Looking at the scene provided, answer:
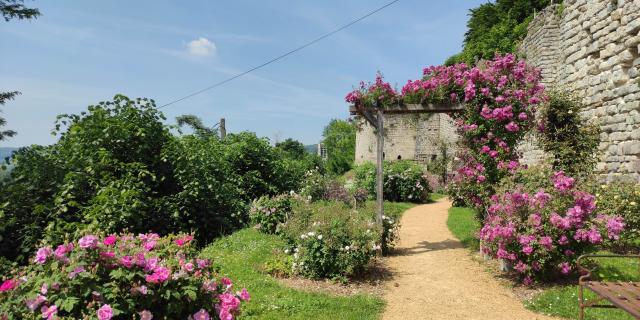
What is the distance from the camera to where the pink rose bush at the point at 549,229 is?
15.3ft

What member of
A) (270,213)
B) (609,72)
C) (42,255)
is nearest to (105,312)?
(42,255)

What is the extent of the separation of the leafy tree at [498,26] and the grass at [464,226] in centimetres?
901

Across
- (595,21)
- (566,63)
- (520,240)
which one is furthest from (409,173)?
(520,240)

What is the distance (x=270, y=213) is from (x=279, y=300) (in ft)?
12.8

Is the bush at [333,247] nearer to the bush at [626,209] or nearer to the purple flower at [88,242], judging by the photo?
the bush at [626,209]

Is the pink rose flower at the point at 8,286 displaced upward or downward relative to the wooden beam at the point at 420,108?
downward

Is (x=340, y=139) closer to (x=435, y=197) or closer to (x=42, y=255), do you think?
(x=435, y=197)

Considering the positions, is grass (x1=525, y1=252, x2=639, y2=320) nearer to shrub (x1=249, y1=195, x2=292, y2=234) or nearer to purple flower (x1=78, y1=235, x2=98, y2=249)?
purple flower (x1=78, y1=235, x2=98, y2=249)

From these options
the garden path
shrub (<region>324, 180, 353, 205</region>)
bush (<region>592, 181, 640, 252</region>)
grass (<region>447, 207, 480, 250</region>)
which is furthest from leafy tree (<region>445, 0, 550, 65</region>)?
the garden path

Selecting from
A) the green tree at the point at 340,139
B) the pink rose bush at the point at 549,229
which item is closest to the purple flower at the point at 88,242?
the pink rose bush at the point at 549,229

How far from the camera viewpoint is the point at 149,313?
2236mm

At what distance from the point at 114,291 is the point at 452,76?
593 cm

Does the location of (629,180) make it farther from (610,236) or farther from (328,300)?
(328,300)

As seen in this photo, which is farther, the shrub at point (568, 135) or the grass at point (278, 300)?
the shrub at point (568, 135)
